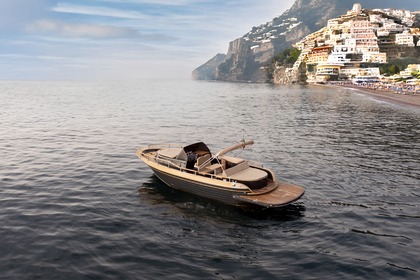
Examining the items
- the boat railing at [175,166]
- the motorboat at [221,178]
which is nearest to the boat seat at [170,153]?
the motorboat at [221,178]

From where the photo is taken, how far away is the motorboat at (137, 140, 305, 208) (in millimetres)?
21312

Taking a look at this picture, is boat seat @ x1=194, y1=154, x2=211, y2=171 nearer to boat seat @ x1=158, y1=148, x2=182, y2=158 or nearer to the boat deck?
boat seat @ x1=158, y1=148, x2=182, y2=158

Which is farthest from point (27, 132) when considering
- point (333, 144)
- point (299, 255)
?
point (299, 255)

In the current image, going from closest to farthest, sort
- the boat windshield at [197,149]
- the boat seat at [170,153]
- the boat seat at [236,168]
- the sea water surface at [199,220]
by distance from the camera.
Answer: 1. the sea water surface at [199,220]
2. the boat seat at [236,168]
3. the boat seat at [170,153]
4. the boat windshield at [197,149]

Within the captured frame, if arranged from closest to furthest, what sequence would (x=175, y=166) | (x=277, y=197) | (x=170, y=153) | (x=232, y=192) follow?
(x=277, y=197) → (x=232, y=192) → (x=175, y=166) → (x=170, y=153)

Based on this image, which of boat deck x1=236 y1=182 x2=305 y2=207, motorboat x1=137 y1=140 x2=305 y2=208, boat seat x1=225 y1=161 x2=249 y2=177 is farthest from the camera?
boat seat x1=225 y1=161 x2=249 y2=177

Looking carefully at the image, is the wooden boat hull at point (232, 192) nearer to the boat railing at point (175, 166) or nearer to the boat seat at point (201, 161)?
the boat railing at point (175, 166)

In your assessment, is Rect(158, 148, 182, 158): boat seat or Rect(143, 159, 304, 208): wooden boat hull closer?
Rect(143, 159, 304, 208): wooden boat hull

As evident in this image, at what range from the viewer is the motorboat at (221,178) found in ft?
69.9

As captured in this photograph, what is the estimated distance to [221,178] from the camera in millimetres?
22609

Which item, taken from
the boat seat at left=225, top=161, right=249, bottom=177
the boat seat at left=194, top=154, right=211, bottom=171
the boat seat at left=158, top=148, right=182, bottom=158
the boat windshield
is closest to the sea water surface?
the boat seat at left=194, top=154, right=211, bottom=171

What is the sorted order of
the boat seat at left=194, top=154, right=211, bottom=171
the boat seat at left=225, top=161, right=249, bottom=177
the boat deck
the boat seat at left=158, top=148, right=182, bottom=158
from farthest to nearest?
1. the boat seat at left=158, top=148, right=182, bottom=158
2. the boat seat at left=194, top=154, right=211, bottom=171
3. the boat seat at left=225, top=161, right=249, bottom=177
4. the boat deck

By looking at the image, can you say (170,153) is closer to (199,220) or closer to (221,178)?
(221,178)

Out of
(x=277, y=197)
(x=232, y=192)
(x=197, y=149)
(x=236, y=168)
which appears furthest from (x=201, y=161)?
(x=277, y=197)
